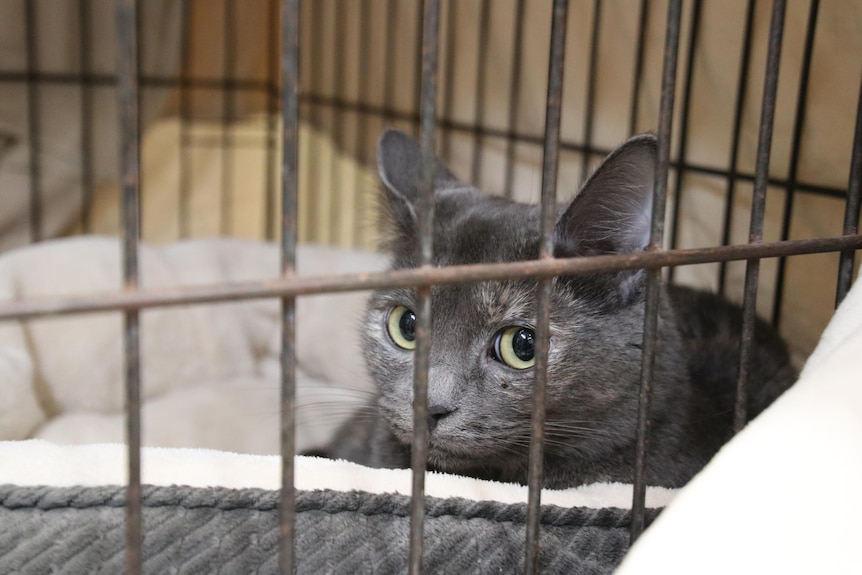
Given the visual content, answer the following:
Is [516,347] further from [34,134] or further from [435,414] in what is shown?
[34,134]

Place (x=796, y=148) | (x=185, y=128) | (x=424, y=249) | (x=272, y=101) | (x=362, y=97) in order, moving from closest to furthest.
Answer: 1. (x=424, y=249)
2. (x=796, y=148)
3. (x=362, y=97)
4. (x=185, y=128)
5. (x=272, y=101)

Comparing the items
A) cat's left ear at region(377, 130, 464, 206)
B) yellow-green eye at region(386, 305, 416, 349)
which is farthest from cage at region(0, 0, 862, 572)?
yellow-green eye at region(386, 305, 416, 349)

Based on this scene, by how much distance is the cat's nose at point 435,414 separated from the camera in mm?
1043

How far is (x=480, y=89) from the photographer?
2381 millimetres

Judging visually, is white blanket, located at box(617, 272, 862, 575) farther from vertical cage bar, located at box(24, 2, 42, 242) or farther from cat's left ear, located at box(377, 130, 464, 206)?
vertical cage bar, located at box(24, 2, 42, 242)

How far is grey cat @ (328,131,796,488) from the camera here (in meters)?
1.07

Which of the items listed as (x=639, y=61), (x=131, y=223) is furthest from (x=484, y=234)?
(x=639, y=61)

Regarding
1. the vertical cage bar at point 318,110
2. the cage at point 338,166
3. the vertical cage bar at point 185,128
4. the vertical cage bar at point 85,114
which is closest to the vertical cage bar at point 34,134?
the cage at point 338,166

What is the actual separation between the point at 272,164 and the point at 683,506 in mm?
2616

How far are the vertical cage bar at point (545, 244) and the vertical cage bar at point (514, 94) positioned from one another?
4.49 feet

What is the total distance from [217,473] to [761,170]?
686mm

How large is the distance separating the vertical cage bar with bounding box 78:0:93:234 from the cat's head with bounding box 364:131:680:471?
5.70ft

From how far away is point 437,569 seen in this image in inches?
35.9

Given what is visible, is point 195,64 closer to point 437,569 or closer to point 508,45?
point 508,45
